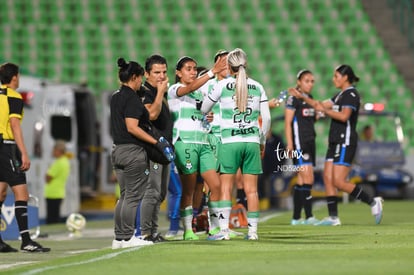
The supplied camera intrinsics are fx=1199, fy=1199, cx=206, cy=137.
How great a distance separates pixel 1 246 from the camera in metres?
14.3

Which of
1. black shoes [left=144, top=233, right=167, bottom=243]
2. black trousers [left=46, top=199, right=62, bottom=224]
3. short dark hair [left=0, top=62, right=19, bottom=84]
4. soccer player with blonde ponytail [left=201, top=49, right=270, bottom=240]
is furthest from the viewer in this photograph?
black trousers [left=46, top=199, right=62, bottom=224]

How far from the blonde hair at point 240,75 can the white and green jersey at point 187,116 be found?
3.64 ft

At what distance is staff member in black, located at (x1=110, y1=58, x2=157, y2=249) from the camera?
12727 millimetres

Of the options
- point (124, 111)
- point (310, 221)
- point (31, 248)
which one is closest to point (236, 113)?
point (124, 111)

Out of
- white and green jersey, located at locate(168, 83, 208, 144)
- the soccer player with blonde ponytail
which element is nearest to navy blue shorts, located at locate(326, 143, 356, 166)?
white and green jersey, located at locate(168, 83, 208, 144)

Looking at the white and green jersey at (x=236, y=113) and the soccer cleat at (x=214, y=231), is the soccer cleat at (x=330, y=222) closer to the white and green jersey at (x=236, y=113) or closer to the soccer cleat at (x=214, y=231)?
the soccer cleat at (x=214, y=231)

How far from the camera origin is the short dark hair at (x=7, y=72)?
46.4ft

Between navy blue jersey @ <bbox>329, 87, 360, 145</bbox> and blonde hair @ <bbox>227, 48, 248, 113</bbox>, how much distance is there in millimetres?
4417

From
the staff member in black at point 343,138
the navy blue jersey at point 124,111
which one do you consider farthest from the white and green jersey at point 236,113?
the staff member in black at point 343,138

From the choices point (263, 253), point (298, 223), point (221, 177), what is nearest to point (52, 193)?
point (298, 223)

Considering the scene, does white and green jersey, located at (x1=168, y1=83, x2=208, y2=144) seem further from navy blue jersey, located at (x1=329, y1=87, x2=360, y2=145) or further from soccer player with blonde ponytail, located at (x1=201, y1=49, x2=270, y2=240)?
navy blue jersey, located at (x1=329, y1=87, x2=360, y2=145)

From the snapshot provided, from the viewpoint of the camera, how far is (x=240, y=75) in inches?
512

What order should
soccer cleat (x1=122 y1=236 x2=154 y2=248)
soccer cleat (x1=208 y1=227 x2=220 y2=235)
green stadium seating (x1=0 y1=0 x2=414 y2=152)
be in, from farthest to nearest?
green stadium seating (x1=0 y1=0 x2=414 y2=152) → soccer cleat (x1=208 y1=227 x2=220 y2=235) → soccer cleat (x1=122 y1=236 x2=154 y2=248)

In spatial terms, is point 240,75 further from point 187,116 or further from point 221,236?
point 221,236
